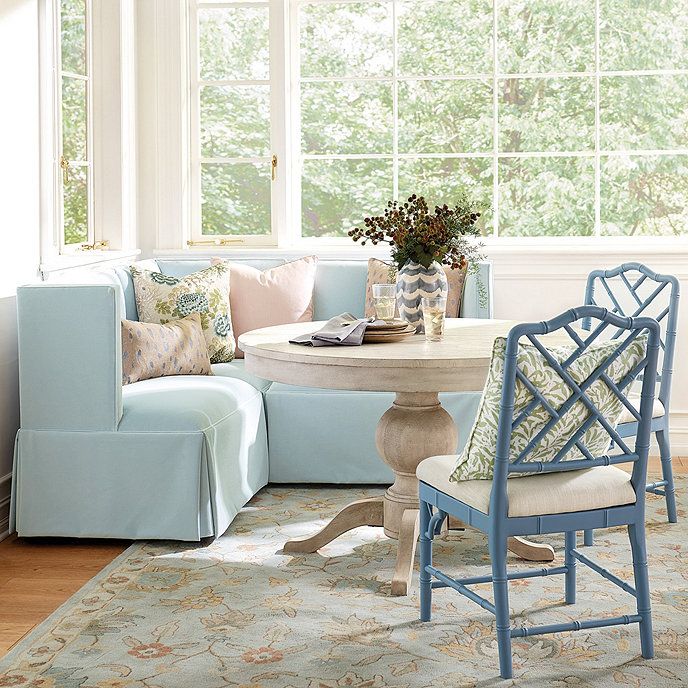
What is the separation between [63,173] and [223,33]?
1311 millimetres

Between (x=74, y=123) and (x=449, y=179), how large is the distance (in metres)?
1.86

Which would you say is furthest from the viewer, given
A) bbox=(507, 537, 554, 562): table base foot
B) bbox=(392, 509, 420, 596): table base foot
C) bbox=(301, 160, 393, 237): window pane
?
bbox=(301, 160, 393, 237): window pane

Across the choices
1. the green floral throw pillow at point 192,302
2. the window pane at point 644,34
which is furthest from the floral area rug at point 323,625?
the window pane at point 644,34

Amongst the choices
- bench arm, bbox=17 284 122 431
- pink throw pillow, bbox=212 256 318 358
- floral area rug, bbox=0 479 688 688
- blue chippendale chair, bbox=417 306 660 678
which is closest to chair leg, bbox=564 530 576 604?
floral area rug, bbox=0 479 688 688

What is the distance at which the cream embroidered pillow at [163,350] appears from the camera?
4.11 meters

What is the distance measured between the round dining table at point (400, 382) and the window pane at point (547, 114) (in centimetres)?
179

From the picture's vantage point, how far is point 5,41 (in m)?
3.89

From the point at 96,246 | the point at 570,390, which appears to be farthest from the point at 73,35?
the point at 570,390

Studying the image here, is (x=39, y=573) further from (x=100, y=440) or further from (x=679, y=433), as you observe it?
(x=679, y=433)

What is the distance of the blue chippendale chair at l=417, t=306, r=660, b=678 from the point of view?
246cm

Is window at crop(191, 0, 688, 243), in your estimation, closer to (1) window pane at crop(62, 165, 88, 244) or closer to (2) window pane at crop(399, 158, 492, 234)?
(2) window pane at crop(399, 158, 492, 234)

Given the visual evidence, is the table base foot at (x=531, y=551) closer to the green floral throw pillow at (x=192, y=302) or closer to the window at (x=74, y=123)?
the green floral throw pillow at (x=192, y=302)

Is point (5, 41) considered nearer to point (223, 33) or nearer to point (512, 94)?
point (223, 33)

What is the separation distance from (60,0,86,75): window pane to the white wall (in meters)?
0.58
